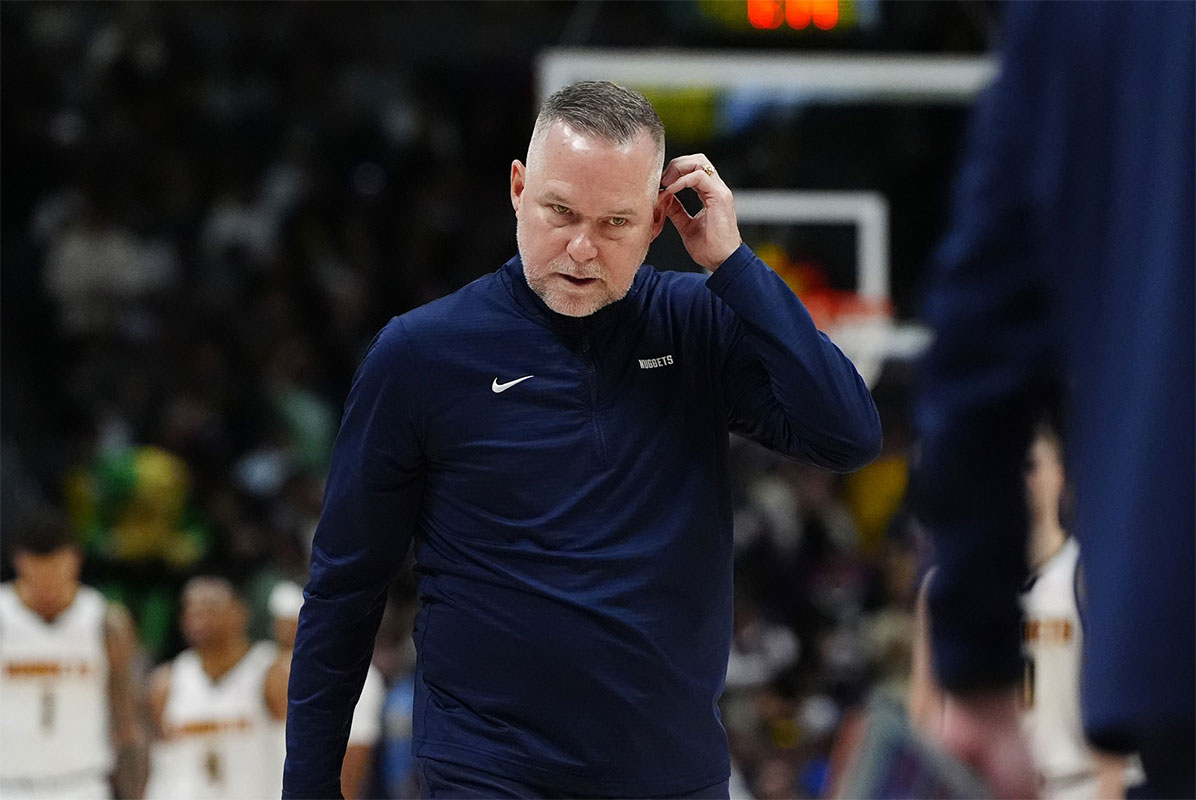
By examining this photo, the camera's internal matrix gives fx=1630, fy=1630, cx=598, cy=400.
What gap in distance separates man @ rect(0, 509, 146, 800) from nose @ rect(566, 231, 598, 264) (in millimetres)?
5277

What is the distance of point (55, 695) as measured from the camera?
7.76 m

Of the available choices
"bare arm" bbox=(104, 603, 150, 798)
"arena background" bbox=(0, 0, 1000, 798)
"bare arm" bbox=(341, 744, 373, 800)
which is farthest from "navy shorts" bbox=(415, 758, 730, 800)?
"arena background" bbox=(0, 0, 1000, 798)

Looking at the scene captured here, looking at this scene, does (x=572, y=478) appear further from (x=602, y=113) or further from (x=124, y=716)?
(x=124, y=716)

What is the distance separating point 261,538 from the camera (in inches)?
449

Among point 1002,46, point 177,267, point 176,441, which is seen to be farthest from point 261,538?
point 1002,46

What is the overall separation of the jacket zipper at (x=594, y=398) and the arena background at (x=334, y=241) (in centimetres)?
542

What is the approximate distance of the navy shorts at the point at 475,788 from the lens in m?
3.15

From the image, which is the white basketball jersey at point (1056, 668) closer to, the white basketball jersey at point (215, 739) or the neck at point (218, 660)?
the white basketball jersey at point (215, 739)

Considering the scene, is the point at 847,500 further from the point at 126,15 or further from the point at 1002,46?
the point at 1002,46

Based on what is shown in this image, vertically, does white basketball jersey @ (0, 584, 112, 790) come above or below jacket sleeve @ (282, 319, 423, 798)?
below

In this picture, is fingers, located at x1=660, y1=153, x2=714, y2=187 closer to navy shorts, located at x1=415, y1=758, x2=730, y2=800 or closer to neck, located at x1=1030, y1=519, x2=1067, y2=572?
navy shorts, located at x1=415, y1=758, x2=730, y2=800

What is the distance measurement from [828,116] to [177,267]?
5837mm

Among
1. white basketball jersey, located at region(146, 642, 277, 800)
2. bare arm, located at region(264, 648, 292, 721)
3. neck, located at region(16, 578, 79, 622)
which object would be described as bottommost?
white basketball jersey, located at region(146, 642, 277, 800)

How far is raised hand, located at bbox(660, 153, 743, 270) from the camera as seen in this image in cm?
329
